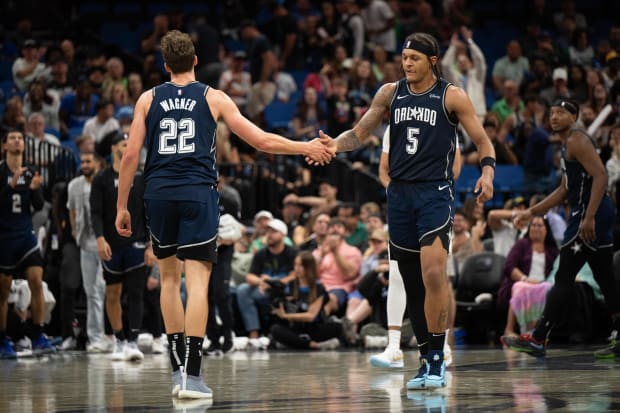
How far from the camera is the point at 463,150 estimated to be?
53.2ft

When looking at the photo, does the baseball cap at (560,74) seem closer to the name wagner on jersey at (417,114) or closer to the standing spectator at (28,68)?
the standing spectator at (28,68)

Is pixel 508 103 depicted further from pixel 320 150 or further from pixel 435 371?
pixel 435 371

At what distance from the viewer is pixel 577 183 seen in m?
9.53

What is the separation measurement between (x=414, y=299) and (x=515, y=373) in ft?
4.10

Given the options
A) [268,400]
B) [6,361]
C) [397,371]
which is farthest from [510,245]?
[268,400]

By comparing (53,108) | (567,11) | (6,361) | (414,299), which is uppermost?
(567,11)

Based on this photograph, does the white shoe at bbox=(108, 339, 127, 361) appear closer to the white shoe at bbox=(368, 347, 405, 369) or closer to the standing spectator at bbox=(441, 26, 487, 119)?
the white shoe at bbox=(368, 347, 405, 369)

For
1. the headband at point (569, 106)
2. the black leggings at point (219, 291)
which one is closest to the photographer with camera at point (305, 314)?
the black leggings at point (219, 291)

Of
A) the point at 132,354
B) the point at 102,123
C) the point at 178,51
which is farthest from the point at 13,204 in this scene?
the point at 178,51

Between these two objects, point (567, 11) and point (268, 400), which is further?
point (567, 11)

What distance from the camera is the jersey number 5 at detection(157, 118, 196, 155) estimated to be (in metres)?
6.87

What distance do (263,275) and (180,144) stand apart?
649cm

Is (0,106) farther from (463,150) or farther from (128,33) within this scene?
(463,150)

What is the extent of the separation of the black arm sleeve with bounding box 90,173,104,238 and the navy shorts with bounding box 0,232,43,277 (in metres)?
0.87
